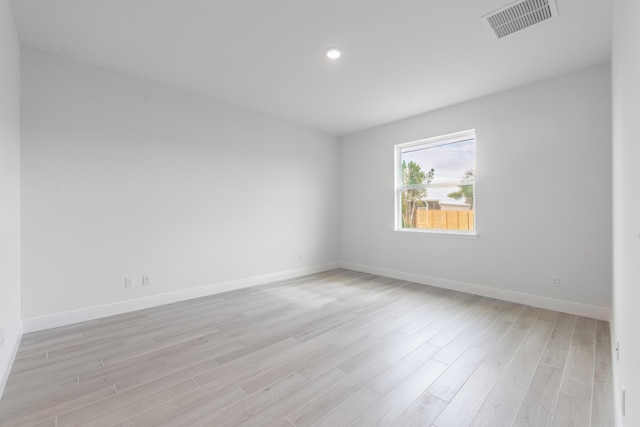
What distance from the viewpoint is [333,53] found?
2838 mm

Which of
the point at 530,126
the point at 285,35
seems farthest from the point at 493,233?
the point at 285,35

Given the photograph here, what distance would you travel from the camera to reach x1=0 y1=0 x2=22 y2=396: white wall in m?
1.97

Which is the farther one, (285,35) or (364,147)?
(364,147)

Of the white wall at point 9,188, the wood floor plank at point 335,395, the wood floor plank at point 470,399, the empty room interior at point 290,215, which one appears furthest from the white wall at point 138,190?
the wood floor plank at point 470,399

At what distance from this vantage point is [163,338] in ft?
8.64

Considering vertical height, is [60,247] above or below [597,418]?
above

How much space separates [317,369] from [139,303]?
243 cm

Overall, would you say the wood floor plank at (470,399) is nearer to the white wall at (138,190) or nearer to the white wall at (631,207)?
the white wall at (631,207)

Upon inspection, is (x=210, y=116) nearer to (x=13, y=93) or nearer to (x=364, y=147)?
(x=13, y=93)

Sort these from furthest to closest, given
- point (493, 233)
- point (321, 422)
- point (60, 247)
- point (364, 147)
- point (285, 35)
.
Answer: point (364, 147)
point (493, 233)
point (60, 247)
point (285, 35)
point (321, 422)

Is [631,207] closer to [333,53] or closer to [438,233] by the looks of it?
[333,53]

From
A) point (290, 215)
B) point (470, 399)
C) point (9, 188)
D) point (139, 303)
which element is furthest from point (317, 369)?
point (290, 215)

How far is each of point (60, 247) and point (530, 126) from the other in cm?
540

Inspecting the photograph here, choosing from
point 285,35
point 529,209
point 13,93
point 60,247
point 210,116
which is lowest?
point 60,247
